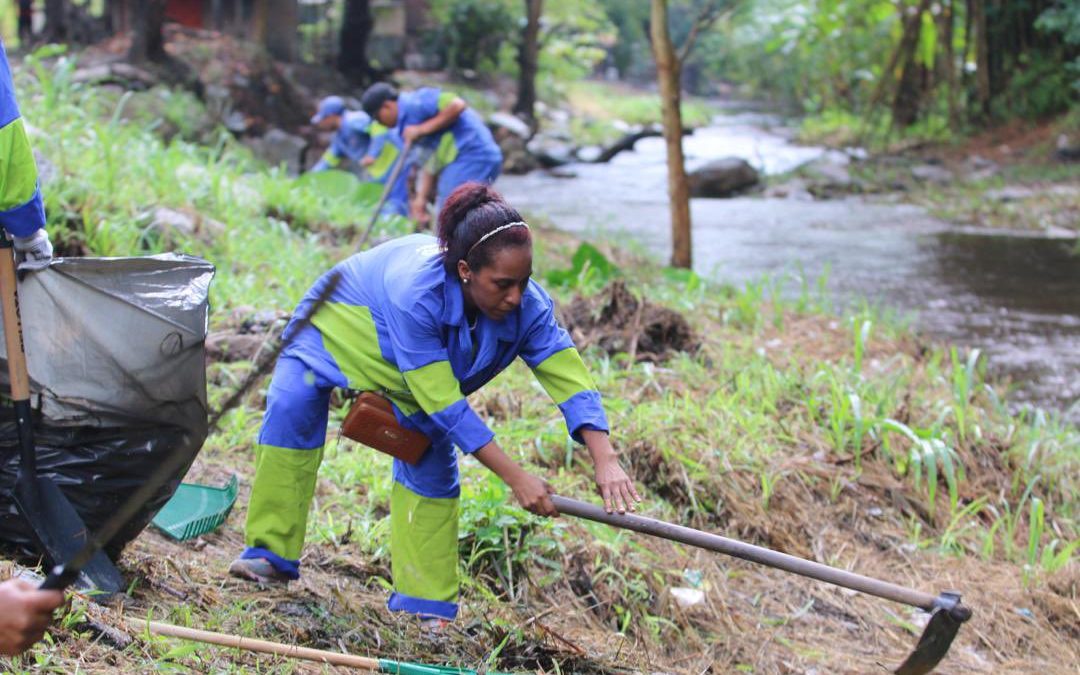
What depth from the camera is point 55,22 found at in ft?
63.2

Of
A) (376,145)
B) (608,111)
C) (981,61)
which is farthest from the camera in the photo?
(608,111)

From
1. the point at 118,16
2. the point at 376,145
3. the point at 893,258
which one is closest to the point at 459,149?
the point at 376,145

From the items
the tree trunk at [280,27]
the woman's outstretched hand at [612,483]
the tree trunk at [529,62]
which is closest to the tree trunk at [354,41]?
the tree trunk at [280,27]

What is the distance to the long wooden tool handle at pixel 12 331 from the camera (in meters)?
2.78

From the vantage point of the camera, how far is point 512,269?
2992 mm

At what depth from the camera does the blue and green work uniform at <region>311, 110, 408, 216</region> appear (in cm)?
990

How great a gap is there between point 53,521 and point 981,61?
62.2ft

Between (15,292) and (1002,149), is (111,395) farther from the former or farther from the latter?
(1002,149)

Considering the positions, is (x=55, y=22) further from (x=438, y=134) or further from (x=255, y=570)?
(x=255, y=570)

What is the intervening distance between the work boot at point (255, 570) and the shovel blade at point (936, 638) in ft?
5.96

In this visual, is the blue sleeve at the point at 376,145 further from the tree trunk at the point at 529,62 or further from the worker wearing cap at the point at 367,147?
the tree trunk at the point at 529,62

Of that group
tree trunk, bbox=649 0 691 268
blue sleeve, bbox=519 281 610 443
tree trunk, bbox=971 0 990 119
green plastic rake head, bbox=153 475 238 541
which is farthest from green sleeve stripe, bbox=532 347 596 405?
tree trunk, bbox=971 0 990 119

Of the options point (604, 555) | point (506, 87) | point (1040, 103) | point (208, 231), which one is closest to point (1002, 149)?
point (1040, 103)

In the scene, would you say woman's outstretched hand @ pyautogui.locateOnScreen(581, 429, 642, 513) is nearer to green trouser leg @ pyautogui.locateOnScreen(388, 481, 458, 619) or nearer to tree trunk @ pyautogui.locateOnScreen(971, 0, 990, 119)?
green trouser leg @ pyautogui.locateOnScreen(388, 481, 458, 619)
